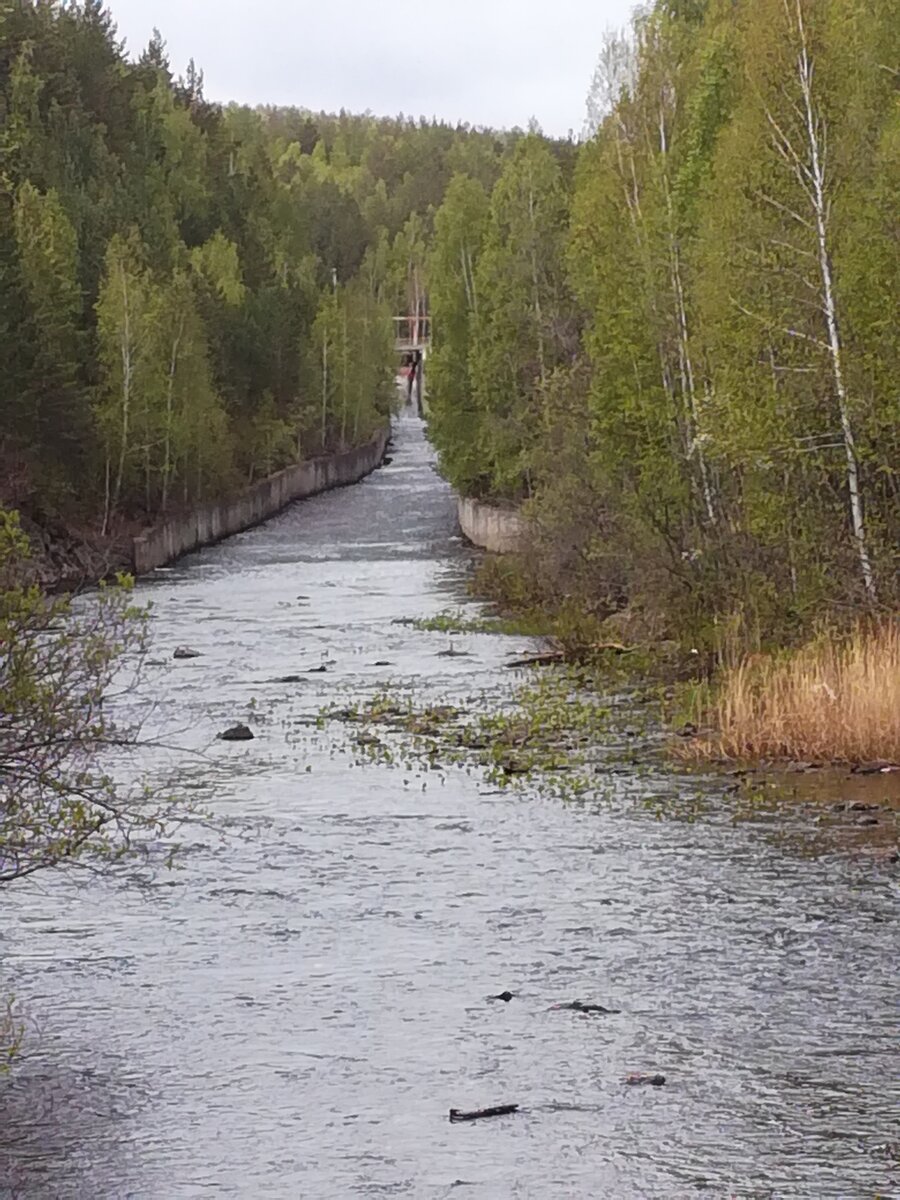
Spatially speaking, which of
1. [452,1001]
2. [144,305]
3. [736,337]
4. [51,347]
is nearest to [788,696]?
[736,337]

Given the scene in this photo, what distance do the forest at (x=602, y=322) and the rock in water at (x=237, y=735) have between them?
284 inches

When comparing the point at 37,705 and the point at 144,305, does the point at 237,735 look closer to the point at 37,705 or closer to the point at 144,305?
the point at 37,705

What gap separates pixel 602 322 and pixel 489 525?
23027 mm

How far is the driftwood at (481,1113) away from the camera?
12.5 meters

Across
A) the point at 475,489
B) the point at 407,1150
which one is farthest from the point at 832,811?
the point at 475,489

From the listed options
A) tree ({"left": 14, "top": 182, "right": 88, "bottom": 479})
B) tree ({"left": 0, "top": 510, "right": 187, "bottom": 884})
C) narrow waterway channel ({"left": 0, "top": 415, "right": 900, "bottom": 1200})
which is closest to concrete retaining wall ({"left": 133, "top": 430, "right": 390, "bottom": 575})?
tree ({"left": 14, "top": 182, "right": 88, "bottom": 479})

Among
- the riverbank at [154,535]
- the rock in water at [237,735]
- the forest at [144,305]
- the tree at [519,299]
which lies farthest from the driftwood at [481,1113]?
the tree at [519,299]

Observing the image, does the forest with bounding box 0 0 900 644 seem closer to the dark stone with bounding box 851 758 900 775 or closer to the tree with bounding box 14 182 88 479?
the tree with bounding box 14 182 88 479

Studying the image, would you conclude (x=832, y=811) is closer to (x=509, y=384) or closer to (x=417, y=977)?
(x=417, y=977)

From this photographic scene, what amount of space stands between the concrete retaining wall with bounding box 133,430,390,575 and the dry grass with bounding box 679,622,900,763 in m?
37.5

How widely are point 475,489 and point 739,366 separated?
47.2 metres

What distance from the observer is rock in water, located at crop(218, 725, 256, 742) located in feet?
89.8

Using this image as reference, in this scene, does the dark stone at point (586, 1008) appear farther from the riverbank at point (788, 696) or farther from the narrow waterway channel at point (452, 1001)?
the riverbank at point (788, 696)

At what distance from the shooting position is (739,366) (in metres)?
29.5
